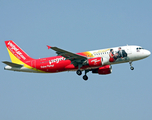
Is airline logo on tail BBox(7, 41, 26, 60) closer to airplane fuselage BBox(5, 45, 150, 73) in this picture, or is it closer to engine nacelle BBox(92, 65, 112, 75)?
airplane fuselage BBox(5, 45, 150, 73)

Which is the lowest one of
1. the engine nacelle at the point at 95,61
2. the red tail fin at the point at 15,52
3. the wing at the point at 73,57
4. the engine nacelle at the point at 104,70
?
the engine nacelle at the point at 104,70

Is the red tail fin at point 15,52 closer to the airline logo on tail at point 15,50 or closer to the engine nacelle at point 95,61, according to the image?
the airline logo on tail at point 15,50

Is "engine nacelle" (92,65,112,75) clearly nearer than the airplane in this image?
No

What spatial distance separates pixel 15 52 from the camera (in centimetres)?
5641

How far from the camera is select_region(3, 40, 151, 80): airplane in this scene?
49.7 metres

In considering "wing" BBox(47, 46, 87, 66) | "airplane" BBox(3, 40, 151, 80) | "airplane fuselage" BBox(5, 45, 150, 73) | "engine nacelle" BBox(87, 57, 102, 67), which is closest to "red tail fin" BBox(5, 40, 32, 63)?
"airplane" BBox(3, 40, 151, 80)

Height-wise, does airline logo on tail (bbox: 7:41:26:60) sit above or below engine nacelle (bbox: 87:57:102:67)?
above

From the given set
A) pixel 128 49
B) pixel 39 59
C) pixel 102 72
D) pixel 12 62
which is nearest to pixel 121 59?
pixel 128 49

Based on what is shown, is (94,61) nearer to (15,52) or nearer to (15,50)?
(15,52)

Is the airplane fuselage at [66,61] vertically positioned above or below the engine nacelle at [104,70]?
above

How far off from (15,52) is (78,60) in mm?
12973

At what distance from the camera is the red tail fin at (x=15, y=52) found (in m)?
55.6

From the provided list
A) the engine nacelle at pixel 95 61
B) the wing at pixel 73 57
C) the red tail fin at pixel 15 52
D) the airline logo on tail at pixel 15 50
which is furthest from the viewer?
the airline logo on tail at pixel 15 50

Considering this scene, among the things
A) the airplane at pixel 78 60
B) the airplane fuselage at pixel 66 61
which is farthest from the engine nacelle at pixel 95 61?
the airplane fuselage at pixel 66 61
